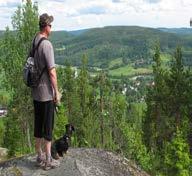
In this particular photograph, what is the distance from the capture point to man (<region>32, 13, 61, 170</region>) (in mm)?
10195

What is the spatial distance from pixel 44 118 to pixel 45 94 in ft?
1.91

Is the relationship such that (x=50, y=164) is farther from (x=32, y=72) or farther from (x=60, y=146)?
(x=32, y=72)

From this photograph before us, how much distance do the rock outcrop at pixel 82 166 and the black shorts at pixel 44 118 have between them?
0.83 meters

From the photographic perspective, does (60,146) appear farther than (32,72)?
Yes

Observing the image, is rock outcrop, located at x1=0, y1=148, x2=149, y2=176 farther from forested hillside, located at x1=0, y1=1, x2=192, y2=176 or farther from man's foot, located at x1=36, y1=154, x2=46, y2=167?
forested hillside, located at x1=0, y1=1, x2=192, y2=176

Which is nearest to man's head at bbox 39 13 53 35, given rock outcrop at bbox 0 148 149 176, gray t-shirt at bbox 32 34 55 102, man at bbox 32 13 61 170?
man at bbox 32 13 61 170

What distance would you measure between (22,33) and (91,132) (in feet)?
83.9

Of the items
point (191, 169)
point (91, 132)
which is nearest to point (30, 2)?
point (191, 169)

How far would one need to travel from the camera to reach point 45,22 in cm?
1013

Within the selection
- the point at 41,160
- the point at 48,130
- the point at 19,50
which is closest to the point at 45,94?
the point at 48,130

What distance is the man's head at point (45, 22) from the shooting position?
33.1 feet

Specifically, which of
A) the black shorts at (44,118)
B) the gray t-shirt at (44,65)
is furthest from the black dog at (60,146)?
the gray t-shirt at (44,65)

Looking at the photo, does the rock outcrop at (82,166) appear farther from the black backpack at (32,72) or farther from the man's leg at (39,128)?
the black backpack at (32,72)

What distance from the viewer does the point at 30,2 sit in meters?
40.4
